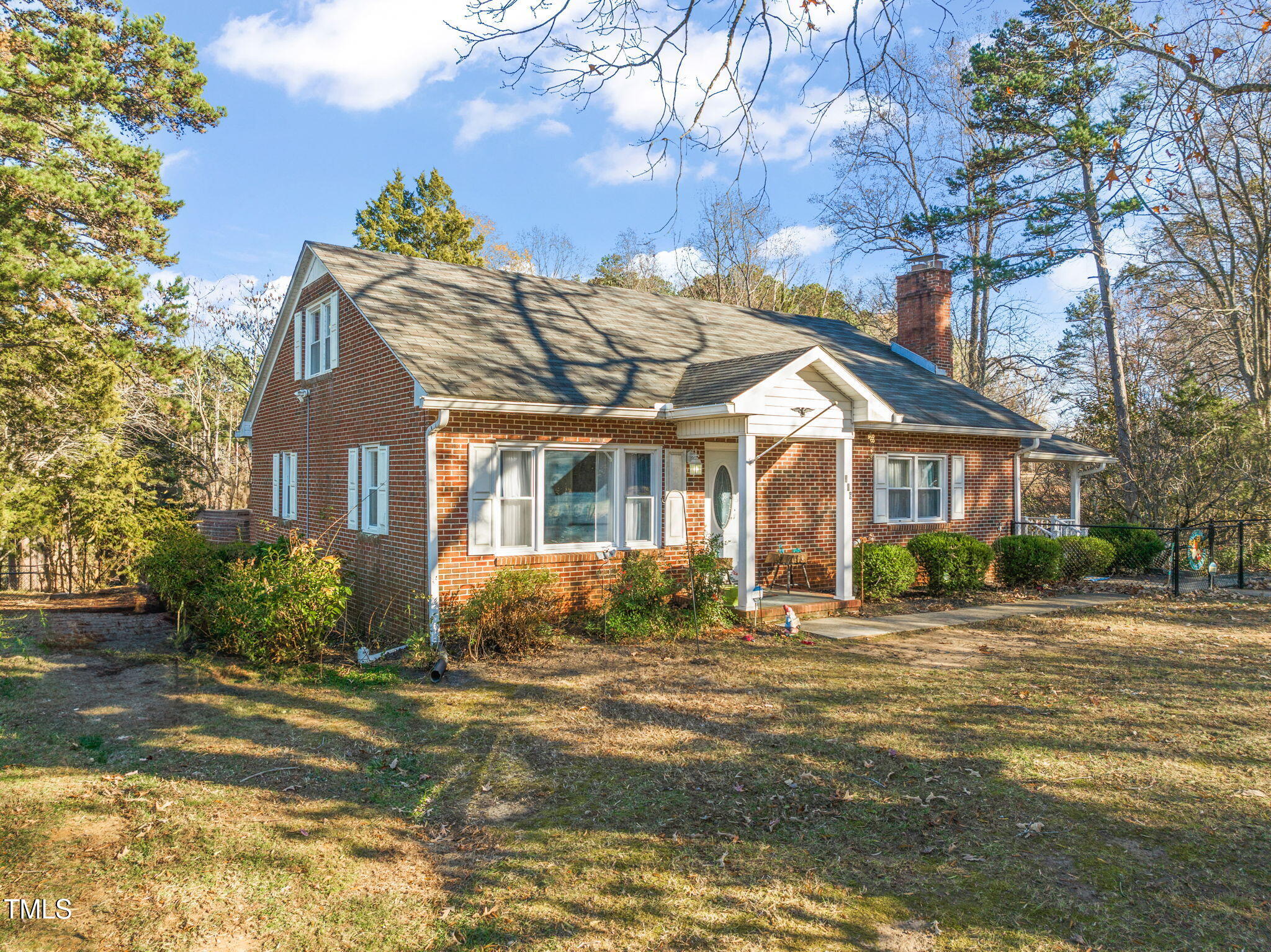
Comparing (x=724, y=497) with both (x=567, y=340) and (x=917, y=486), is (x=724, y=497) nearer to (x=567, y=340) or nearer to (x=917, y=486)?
(x=567, y=340)

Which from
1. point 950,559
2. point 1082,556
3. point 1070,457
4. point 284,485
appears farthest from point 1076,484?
point 284,485

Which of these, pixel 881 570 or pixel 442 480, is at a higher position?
pixel 442 480

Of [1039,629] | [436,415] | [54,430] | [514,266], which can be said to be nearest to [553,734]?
[436,415]

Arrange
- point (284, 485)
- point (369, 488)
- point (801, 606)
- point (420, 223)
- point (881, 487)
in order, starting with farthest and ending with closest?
point (420, 223), point (284, 485), point (881, 487), point (801, 606), point (369, 488)

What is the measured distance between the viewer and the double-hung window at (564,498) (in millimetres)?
10711

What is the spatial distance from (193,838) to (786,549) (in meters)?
10.6

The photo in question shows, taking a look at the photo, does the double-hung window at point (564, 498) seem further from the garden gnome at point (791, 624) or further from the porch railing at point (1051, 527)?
the porch railing at point (1051, 527)

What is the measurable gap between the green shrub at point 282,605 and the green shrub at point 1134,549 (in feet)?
54.3

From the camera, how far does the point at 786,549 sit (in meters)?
13.9

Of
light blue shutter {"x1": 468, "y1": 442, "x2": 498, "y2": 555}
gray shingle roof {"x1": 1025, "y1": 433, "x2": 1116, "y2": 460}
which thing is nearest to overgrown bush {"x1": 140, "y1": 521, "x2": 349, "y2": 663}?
light blue shutter {"x1": 468, "y1": 442, "x2": 498, "y2": 555}

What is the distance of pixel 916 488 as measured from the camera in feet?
51.2

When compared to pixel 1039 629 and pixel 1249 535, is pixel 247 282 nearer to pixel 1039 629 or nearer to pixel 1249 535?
pixel 1039 629

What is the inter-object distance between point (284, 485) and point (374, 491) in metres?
5.25

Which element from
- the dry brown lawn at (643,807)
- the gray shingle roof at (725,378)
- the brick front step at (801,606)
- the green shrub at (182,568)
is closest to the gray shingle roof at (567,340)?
the gray shingle roof at (725,378)
